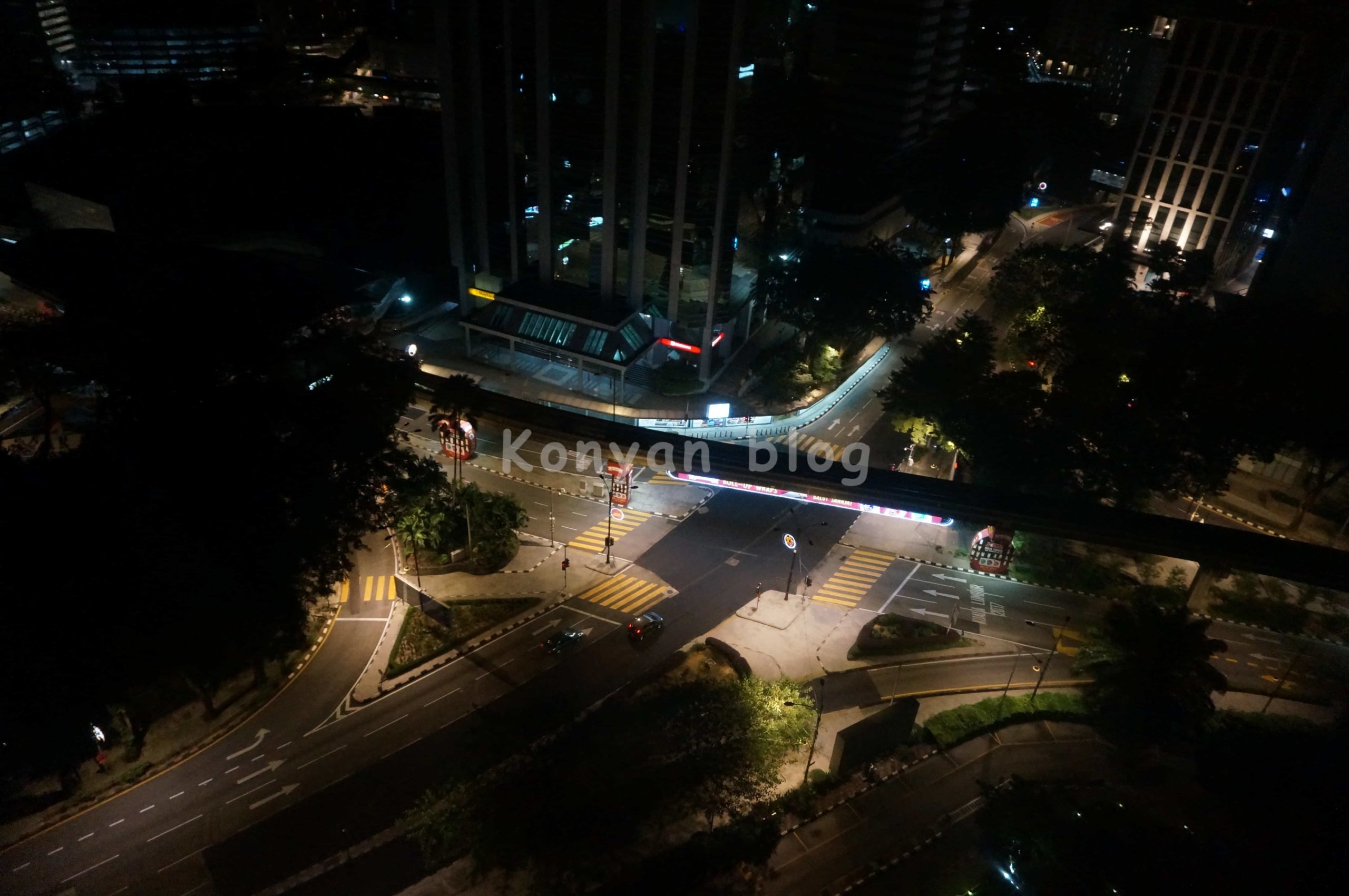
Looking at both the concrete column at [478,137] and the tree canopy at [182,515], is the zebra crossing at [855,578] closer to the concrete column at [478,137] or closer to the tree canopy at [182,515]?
the tree canopy at [182,515]

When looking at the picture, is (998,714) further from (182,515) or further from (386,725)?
(182,515)

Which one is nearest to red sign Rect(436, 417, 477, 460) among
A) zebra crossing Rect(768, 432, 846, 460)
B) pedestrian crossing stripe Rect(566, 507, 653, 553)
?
pedestrian crossing stripe Rect(566, 507, 653, 553)

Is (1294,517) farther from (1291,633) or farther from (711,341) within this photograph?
(711,341)

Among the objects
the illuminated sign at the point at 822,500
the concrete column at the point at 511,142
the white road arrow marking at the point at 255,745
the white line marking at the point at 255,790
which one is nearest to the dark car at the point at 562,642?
the white road arrow marking at the point at 255,745

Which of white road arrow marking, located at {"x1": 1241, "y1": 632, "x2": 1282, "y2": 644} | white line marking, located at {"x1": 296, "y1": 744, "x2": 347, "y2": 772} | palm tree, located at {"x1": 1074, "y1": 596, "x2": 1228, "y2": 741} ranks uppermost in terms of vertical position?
palm tree, located at {"x1": 1074, "y1": 596, "x2": 1228, "y2": 741}

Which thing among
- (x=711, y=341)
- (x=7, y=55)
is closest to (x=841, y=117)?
(x=711, y=341)

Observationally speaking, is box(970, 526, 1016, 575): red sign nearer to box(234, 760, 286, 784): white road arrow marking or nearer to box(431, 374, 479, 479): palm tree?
box(431, 374, 479, 479): palm tree

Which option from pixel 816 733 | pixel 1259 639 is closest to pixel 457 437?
pixel 816 733
